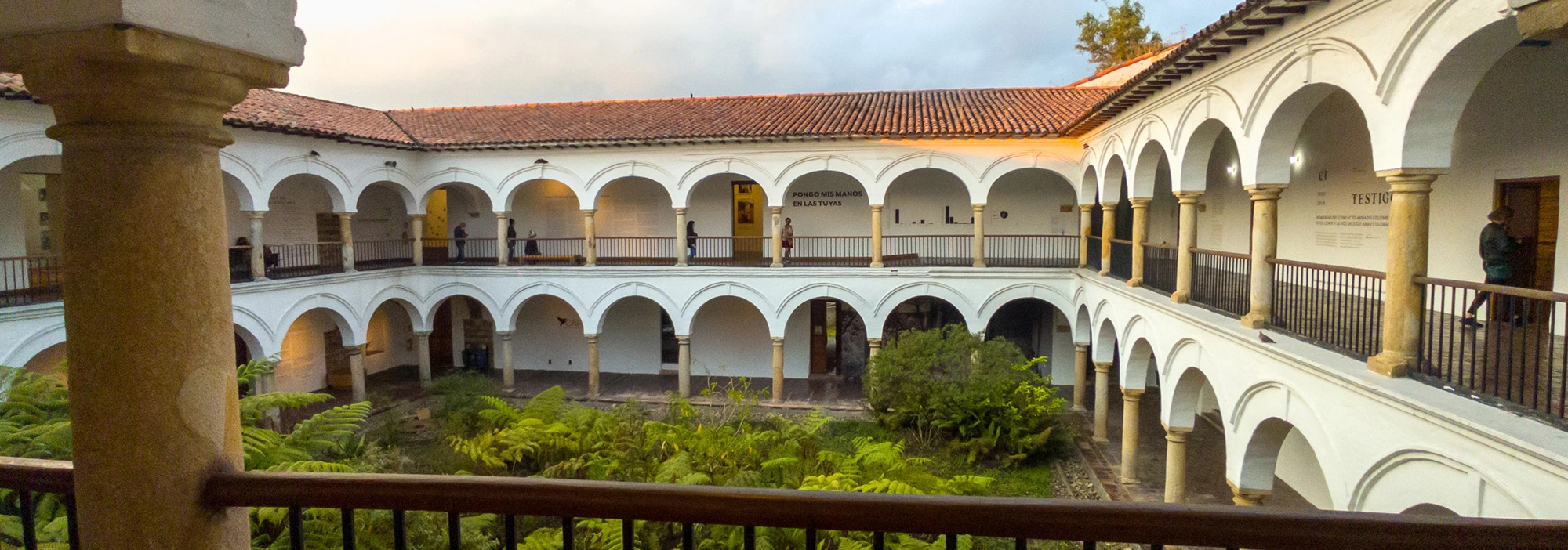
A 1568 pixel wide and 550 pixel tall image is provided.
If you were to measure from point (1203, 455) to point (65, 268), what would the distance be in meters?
14.6

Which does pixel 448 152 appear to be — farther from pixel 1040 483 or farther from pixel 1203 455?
pixel 1203 455

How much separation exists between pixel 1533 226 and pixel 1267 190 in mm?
2603

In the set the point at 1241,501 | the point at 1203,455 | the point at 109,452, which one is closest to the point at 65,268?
the point at 109,452

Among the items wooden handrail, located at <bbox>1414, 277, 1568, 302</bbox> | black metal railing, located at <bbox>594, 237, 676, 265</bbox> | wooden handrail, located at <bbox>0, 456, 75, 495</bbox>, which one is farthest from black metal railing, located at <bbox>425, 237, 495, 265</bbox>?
wooden handrail, located at <bbox>1414, 277, 1568, 302</bbox>

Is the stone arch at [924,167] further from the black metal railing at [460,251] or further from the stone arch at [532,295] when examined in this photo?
the black metal railing at [460,251]

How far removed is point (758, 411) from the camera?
16781 millimetres

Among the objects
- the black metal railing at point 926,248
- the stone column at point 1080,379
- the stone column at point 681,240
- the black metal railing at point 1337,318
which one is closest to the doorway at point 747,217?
the stone column at point 681,240

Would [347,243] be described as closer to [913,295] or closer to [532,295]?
[532,295]

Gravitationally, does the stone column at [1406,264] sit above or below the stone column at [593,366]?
above

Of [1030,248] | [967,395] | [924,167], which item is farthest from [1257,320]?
[1030,248]

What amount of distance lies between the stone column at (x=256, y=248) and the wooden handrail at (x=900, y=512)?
1524cm

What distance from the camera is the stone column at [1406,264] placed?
5828 mm

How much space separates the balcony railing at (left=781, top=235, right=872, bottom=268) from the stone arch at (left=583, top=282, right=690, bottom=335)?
2785 millimetres

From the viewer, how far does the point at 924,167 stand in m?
16.8
